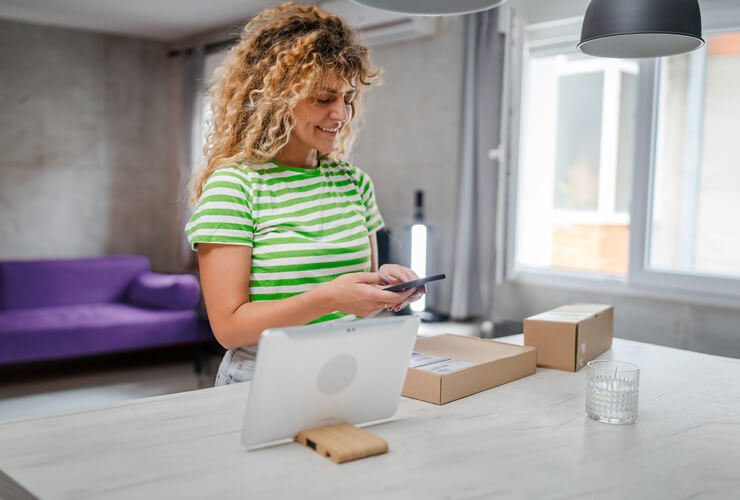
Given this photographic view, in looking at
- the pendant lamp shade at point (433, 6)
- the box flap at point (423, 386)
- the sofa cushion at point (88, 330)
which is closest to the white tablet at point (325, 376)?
the box flap at point (423, 386)

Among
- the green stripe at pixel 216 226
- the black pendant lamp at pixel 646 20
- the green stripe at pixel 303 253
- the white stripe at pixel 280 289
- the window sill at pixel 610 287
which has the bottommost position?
the window sill at pixel 610 287

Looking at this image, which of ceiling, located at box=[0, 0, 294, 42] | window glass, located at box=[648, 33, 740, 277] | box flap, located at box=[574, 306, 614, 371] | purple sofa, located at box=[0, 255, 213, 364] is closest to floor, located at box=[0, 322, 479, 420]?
purple sofa, located at box=[0, 255, 213, 364]

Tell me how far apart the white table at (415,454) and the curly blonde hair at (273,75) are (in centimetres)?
55

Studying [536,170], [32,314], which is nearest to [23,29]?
[32,314]

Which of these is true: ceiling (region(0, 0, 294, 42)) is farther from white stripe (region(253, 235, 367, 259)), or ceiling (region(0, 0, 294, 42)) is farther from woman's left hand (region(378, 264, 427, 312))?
woman's left hand (region(378, 264, 427, 312))

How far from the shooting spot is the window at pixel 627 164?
9.35ft

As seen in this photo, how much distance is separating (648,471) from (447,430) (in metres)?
0.32

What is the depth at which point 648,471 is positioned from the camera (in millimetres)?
996

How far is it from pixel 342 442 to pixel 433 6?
1018mm

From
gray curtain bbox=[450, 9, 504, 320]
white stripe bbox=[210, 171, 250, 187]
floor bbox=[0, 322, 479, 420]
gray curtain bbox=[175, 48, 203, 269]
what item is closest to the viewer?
white stripe bbox=[210, 171, 250, 187]

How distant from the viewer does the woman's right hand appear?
1.33 meters

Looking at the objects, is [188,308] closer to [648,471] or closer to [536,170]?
[536,170]

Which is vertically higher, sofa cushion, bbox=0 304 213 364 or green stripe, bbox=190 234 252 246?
green stripe, bbox=190 234 252 246

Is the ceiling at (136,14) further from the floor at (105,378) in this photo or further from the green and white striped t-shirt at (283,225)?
the green and white striped t-shirt at (283,225)
